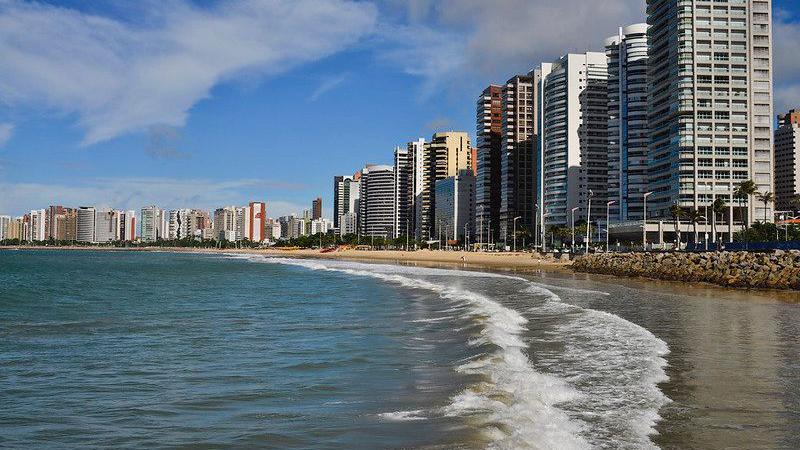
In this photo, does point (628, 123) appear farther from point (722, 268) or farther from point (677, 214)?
point (722, 268)

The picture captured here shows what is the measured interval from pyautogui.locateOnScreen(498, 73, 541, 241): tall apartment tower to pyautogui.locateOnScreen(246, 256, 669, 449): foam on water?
6751 inches

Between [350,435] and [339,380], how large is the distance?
3594 millimetres

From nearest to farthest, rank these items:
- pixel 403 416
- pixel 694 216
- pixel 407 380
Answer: pixel 403 416 → pixel 407 380 → pixel 694 216

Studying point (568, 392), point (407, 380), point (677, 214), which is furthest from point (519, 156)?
point (568, 392)

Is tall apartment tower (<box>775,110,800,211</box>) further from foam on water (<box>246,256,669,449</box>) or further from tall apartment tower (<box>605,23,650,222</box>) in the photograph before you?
foam on water (<box>246,256,669,449</box>)

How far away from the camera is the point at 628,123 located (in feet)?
479

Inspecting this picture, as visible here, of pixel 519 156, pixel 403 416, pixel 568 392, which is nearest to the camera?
pixel 403 416

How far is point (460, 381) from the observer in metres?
11.5

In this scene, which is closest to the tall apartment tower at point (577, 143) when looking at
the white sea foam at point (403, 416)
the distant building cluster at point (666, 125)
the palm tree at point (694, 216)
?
the distant building cluster at point (666, 125)

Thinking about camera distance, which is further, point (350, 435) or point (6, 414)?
point (6, 414)

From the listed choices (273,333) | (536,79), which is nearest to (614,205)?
(536,79)

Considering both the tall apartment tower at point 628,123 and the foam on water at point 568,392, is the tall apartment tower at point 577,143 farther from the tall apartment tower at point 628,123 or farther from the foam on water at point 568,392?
the foam on water at point 568,392

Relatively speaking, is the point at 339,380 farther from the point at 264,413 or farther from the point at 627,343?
the point at 627,343

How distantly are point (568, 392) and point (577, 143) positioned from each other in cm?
15991
